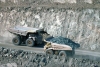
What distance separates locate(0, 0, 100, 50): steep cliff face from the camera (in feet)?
111

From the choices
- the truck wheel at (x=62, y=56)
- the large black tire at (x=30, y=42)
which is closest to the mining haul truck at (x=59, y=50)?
the truck wheel at (x=62, y=56)

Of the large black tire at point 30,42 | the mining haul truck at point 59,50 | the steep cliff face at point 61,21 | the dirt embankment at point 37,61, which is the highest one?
the steep cliff face at point 61,21

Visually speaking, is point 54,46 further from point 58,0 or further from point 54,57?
point 58,0

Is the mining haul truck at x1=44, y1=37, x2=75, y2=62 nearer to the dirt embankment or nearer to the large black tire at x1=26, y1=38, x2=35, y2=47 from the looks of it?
the dirt embankment

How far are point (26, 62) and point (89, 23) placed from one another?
1248cm

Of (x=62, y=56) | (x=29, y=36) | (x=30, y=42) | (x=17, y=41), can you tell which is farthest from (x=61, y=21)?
(x=62, y=56)

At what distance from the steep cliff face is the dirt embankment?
29.9 feet

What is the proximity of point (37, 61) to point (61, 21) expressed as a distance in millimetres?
12104

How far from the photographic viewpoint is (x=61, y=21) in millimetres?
35375

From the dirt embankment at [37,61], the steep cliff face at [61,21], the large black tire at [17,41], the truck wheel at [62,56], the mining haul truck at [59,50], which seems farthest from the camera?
the steep cliff face at [61,21]

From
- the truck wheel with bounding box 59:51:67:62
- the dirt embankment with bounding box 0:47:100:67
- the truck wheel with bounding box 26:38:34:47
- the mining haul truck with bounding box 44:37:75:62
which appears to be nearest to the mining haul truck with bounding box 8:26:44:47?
the truck wheel with bounding box 26:38:34:47

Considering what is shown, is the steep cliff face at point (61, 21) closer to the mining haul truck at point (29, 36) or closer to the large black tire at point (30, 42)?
the mining haul truck at point (29, 36)

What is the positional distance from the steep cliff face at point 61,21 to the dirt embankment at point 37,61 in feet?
29.9

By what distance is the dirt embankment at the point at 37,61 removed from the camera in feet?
77.9
